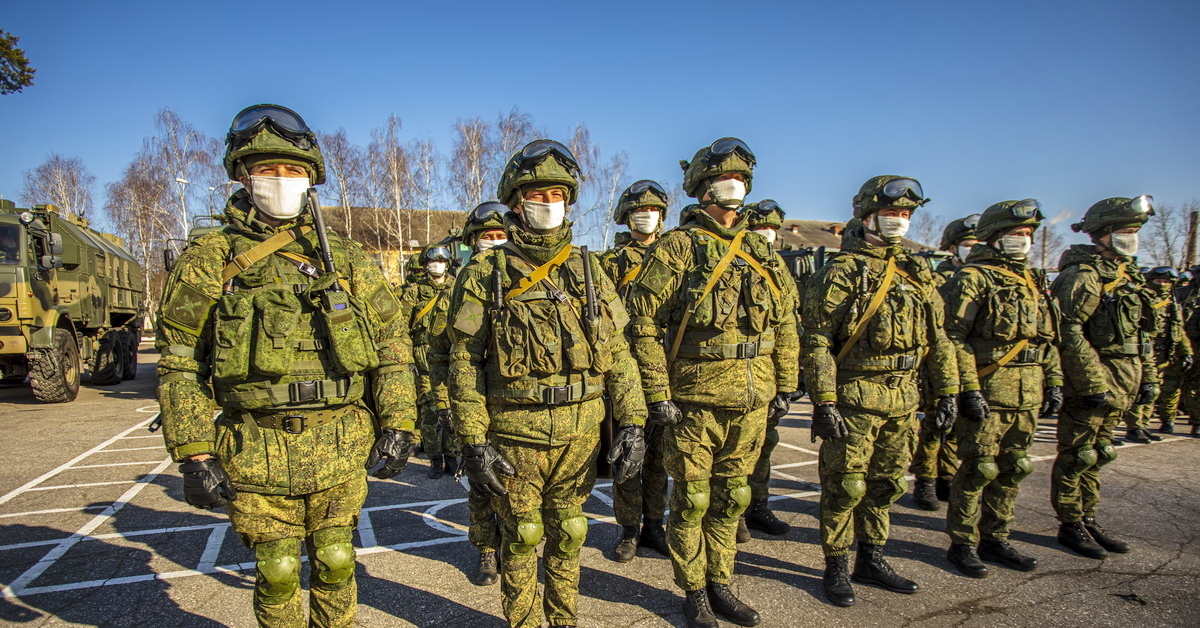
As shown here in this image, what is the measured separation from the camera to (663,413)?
3344mm

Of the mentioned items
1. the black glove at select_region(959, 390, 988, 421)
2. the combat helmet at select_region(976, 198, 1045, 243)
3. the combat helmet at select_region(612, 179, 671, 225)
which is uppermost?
the combat helmet at select_region(612, 179, 671, 225)

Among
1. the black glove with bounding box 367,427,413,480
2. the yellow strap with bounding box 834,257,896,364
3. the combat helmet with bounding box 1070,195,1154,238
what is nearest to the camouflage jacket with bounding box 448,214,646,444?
the black glove with bounding box 367,427,413,480

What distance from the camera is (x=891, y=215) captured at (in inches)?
159

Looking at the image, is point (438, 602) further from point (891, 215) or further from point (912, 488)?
point (912, 488)

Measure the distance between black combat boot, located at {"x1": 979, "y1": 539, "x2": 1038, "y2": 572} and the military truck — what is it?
1315 cm

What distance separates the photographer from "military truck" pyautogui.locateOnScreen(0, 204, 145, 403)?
9.97 meters

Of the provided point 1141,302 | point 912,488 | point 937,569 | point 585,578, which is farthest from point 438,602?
point 1141,302

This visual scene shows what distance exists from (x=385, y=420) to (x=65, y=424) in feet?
30.4

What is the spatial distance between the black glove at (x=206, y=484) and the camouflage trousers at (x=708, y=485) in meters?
2.20

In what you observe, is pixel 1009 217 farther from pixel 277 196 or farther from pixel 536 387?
pixel 277 196

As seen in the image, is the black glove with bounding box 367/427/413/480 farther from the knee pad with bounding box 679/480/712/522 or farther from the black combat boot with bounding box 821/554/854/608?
the black combat boot with bounding box 821/554/854/608

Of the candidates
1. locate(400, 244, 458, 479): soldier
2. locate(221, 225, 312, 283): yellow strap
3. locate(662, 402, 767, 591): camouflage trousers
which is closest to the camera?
locate(221, 225, 312, 283): yellow strap

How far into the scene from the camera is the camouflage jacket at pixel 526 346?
9.76ft

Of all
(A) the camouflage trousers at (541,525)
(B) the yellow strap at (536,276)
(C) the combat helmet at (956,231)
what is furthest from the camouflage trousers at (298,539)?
(C) the combat helmet at (956,231)
